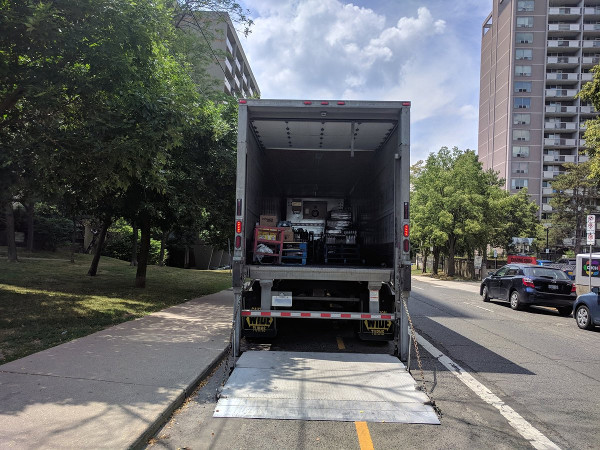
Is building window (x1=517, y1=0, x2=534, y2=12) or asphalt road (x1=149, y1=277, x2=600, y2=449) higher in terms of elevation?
building window (x1=517, y1=0, x2=534, y2=12)

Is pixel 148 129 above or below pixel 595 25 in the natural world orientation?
below

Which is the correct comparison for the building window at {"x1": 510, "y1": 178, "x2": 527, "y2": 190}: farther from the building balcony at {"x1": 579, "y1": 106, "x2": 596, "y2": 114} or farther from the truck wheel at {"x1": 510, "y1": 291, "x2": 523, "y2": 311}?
the truck wheel at {"x1": 510, "y1": 291, "x2": 523, "y2": 311}

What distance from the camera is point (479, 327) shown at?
1099cm

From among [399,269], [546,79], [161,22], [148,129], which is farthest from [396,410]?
[546,79]

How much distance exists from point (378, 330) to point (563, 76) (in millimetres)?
77933

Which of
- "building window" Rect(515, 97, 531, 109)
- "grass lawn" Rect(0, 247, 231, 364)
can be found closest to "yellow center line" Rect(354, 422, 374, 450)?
"grass lawn" Rect(0, 247, 231, 364)

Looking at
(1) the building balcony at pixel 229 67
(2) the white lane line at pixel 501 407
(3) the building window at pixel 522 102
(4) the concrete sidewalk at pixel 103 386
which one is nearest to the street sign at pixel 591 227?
(2) the white lane line at pixel 501 407

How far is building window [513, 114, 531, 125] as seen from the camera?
6812 cm

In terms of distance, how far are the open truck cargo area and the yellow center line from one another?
2413 mm

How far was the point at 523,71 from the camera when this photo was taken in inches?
2685

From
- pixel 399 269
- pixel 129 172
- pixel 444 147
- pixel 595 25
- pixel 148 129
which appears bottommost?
pixel 399 269

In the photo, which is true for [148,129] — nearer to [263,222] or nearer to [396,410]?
[263,222]

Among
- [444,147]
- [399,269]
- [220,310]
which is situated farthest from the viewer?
[444,147]

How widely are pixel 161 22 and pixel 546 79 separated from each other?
246 feet
